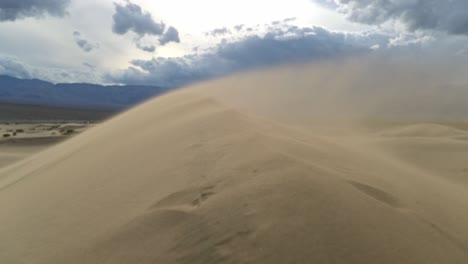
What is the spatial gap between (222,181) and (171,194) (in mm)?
581

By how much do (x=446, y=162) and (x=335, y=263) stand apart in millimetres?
6751

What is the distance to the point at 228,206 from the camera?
393 centimetres

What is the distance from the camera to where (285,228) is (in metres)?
3.48

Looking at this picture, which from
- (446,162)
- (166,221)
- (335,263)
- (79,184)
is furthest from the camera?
(446,162)

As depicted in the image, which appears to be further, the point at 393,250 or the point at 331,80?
the point at 331,80

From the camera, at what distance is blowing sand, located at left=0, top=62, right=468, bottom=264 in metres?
3.38

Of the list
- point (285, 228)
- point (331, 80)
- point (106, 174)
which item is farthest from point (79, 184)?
point (331, 80)

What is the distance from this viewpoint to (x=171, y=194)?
457 cm

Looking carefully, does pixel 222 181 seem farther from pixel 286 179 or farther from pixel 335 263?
pixel 335 263

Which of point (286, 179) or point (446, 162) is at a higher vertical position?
point (286, 179)

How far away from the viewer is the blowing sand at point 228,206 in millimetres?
3377

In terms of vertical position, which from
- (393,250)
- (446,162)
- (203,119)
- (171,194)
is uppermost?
(203,119)

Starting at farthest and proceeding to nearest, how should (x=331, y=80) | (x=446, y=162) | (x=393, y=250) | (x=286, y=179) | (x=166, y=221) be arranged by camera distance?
(x=331, y=80) < (x=446, y=162) < (x=286, y=179) < (x=166, y=221) < (x=393, y=250)

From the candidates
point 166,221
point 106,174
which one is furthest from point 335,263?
point 106,174
